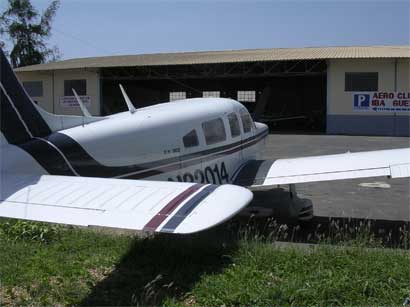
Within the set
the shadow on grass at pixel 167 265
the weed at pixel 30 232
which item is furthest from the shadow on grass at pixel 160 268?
the weed at pixel 30 232

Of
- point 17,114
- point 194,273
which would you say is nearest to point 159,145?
point 17,114

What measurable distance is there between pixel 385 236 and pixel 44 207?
480cm

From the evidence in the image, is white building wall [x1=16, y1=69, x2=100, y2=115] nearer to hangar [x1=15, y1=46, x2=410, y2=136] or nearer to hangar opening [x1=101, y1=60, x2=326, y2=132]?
hangar [x1=15, y1=46, x2=410, y2=136]

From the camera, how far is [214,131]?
26.0ft

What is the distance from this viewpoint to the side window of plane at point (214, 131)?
25.3 ft

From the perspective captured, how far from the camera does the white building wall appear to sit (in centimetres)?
3519

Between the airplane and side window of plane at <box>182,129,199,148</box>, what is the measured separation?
1cm

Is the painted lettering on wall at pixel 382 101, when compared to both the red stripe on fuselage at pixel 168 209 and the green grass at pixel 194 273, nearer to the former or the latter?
the green grass at pixel 194 273

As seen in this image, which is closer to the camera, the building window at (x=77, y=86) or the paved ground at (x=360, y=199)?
the paved ground at (x=360, y=199)

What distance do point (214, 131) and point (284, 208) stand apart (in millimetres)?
1847

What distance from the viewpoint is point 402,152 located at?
804 cm

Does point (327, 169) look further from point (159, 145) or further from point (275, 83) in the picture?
point (275, 83)

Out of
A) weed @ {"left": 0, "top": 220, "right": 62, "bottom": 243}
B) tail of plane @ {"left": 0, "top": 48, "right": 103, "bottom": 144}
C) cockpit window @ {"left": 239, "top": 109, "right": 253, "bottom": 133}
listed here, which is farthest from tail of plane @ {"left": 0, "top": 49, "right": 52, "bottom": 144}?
cockpit window @ {"left": 239, "top": 109, "right": 253, "bottom": 133}

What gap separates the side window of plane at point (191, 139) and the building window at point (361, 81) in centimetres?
2362
